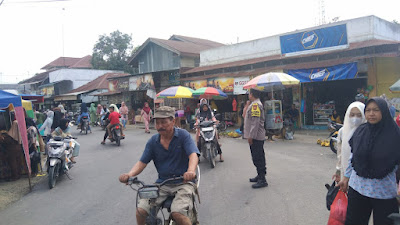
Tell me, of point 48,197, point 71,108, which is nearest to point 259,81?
point 48,197

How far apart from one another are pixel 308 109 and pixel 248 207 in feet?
35.5

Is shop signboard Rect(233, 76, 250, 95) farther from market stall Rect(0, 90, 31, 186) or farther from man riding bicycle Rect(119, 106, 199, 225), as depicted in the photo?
man riding bicycle Rect(119, 106, 199, 225)

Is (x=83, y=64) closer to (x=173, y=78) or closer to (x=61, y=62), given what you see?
(x=61, y=62)

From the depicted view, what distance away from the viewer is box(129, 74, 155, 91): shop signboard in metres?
20.3

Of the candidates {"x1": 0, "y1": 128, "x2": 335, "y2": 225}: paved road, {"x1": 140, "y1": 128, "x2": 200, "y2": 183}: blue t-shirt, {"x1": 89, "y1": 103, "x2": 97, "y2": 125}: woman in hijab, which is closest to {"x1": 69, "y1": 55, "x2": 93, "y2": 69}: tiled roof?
{"x1": 89, "y1": 103, "x2": 97, "y2": 125}: woman in hijab

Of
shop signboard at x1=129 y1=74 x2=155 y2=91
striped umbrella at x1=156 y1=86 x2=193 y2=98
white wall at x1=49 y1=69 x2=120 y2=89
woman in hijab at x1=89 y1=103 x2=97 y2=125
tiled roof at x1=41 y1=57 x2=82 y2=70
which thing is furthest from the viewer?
tiled roof at x1=41 y1=57 x2=82 y2=70

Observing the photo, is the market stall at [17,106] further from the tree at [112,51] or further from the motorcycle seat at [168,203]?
the tree at [112,51]

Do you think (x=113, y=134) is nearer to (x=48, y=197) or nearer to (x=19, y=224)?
(x=48, y=197)

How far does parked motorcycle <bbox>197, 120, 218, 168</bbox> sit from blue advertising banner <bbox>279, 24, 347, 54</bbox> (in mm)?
7555

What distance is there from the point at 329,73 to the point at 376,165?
32.9ft

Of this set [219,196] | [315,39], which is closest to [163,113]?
[219,196]

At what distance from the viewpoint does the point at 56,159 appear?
626cm

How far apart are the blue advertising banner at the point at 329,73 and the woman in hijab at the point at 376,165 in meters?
9.46

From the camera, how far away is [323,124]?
45.0 ft
